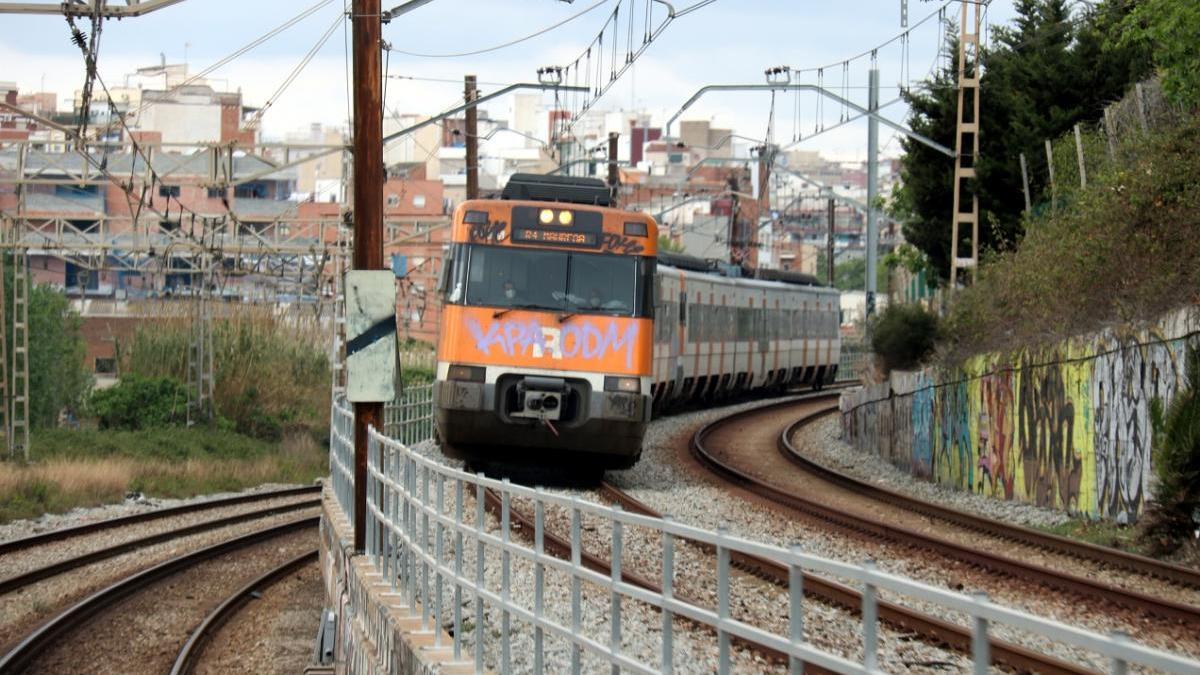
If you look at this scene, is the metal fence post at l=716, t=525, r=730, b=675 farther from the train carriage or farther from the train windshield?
the train windshield

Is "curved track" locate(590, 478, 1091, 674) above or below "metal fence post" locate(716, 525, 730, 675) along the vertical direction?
below

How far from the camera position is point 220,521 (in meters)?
26.4

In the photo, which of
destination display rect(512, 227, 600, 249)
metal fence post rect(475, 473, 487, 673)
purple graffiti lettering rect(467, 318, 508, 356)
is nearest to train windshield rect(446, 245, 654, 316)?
destination display rect(512, 227, 600, 249)

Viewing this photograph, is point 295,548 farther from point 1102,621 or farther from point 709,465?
point 1102,621

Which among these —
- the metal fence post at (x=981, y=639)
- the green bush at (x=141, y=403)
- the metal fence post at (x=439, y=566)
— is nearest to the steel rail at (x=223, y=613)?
the metal fence post at (x=439, y=566)

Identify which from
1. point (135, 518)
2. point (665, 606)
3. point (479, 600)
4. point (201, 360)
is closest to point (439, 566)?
point (479, 600)

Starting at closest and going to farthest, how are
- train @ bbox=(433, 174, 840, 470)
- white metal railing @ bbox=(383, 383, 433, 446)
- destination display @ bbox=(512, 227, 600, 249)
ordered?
train @ bbox=(433, 174, 840, 470) → destination display @ bbox=(512, 227, 600, 249) → white metal railing @ bbox=(383, 383, 433, 446)

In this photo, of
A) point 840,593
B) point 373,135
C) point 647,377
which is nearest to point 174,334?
point 647,377

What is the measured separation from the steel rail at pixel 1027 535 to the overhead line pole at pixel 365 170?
5962 mm

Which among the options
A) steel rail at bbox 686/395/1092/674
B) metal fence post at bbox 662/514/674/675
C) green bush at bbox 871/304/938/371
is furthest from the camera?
green bush at bbox 871/304/938/371

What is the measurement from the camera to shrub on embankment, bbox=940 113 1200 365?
18.8 meters

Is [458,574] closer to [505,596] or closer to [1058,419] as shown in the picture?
[505,596]

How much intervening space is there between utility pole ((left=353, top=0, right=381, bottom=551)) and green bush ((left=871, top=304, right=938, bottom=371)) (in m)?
19.2

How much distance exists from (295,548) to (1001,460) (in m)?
9.93
